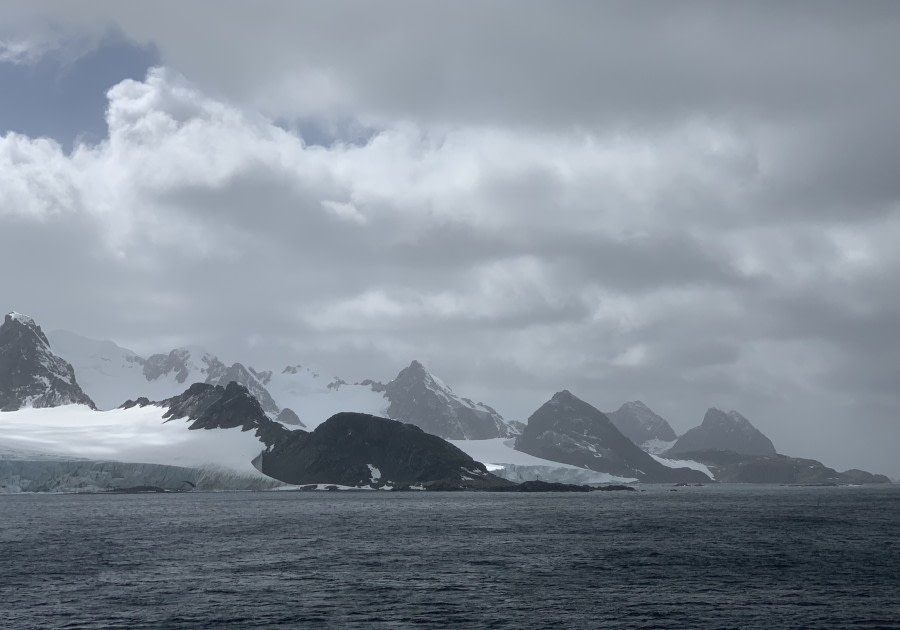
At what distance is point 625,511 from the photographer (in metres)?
Answer: 191

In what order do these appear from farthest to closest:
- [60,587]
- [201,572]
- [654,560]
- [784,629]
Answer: [654,560] → [201,572] → [60,587] → [784,629]

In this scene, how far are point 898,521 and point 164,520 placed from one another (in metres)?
126

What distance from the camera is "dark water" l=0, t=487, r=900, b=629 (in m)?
66.2

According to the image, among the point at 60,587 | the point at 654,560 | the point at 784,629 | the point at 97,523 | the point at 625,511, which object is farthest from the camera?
the point at 625,511

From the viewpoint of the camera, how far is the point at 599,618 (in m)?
65.4

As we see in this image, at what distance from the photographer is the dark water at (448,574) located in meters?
66.2

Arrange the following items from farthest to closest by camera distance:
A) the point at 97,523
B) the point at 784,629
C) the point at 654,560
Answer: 1. the point at 97,523
2. the point at 654,560
3. the point at 784,629

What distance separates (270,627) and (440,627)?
38.7ft

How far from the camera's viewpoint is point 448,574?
8656cm

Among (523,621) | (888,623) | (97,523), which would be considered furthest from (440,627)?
(97,523)

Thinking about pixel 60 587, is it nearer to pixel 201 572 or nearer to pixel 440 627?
pixel 201 572

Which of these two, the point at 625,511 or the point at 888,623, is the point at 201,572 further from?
the point at 625,511

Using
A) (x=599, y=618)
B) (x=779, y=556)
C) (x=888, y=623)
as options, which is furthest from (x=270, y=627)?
(x=779, y=556)

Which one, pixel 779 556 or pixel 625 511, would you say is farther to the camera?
pixel 625 511
